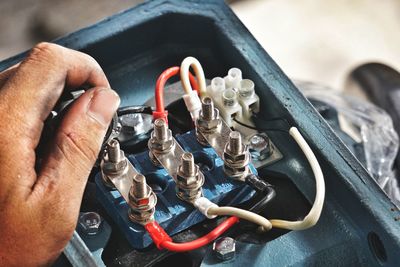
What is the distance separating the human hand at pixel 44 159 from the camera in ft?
2.79

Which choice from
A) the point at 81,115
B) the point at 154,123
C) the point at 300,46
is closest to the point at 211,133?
the point at 154,123

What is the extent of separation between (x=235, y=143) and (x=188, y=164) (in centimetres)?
7

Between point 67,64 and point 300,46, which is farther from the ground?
point 67,64

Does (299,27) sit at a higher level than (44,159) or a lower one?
lower

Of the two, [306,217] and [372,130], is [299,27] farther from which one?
[306,217]

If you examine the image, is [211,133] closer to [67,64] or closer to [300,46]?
[67,64]

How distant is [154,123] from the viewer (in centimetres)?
100

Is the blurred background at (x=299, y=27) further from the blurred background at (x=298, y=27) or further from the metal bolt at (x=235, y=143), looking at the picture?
the metal bolt at (x=235, y=143)

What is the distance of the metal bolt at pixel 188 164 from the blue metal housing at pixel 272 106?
0.36ft

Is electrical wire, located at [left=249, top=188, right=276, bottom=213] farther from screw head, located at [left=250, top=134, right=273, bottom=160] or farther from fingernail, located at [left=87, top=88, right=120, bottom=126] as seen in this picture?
fingernail, located at [left=87, top=88, right=120, bottom=126]

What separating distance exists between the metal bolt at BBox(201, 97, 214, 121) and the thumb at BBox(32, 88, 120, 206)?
0.12m

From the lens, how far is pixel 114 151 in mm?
971

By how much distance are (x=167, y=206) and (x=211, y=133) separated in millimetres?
111

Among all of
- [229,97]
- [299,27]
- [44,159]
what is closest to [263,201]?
[229,97]
